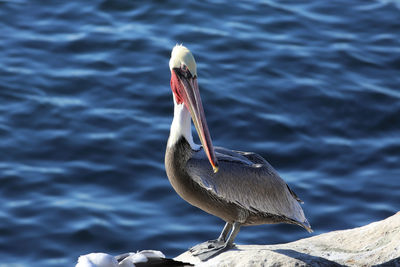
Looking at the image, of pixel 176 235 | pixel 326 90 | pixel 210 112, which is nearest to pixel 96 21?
pixel 210 112

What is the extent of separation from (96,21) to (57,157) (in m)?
3.96

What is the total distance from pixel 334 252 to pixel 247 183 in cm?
99

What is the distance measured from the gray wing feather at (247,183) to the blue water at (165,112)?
3196 millimetres

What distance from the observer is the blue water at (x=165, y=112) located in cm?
1083

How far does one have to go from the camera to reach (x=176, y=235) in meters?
10.6

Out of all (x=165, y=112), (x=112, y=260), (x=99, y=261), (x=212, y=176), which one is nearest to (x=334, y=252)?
(x=212, y=176)

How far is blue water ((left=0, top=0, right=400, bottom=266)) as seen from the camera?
35.5ft

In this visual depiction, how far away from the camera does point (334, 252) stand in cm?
696

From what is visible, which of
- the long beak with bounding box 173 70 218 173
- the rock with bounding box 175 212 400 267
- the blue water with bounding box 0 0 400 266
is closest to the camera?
the rock with bounding box 175 212 400 267

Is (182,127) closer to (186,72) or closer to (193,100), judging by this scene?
(193,100)

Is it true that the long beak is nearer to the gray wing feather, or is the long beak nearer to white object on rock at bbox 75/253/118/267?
the gray wing feather

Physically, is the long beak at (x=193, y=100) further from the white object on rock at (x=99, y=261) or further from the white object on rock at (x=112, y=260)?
the white object on rock at (x=99, y=261)

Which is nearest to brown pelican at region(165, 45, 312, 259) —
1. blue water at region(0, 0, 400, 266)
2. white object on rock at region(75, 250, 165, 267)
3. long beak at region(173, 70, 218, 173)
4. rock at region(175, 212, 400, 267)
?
long beak at region(173, 70, 218, 173)

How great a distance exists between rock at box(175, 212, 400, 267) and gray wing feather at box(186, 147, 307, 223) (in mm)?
383
